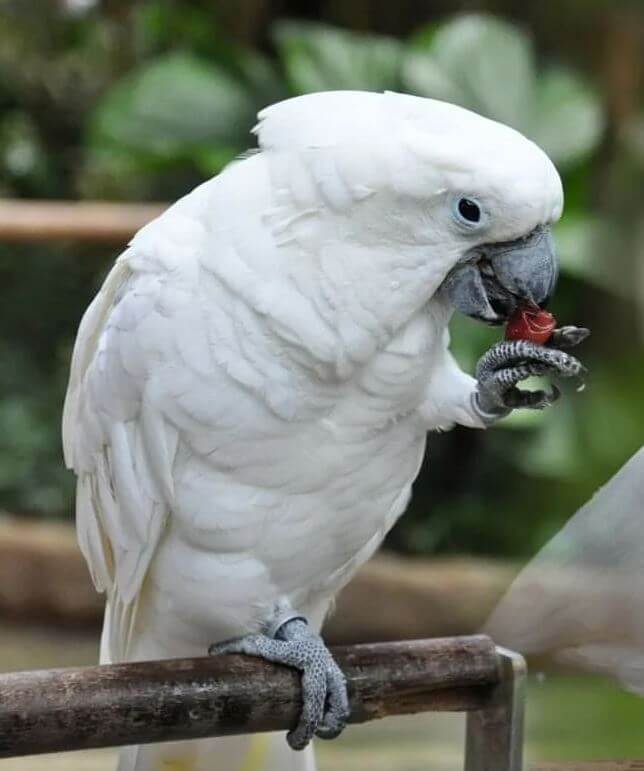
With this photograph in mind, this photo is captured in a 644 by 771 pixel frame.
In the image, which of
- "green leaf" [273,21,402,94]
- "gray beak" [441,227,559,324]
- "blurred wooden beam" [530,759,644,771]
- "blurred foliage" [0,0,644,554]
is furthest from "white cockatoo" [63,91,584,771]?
"green leaf" [273,21,402,94]

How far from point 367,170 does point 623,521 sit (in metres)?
0.43

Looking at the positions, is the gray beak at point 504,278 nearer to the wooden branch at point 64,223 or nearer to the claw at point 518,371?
the claw at point 518,371

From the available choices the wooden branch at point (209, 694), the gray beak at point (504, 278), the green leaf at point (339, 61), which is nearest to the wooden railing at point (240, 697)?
the wooden branch at point (209, 694)

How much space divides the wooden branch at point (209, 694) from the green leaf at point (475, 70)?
254 cm

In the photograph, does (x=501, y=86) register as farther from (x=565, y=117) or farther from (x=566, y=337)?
(x=566, y=337)

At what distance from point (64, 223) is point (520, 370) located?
7.46ft

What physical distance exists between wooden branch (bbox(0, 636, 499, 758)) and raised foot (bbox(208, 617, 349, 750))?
1cm

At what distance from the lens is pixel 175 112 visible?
405 centimetres

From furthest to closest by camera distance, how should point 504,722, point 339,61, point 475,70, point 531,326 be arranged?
point 339,61 < point 475,70 < point 504,722 < point 531,326

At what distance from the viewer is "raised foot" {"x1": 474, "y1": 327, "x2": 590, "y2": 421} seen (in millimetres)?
1324

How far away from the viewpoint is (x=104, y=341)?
4.58 ft

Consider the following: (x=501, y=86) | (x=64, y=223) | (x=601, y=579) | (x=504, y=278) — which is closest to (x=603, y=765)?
(x=601, y=579)

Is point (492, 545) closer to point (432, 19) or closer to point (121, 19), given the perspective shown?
point (432, 19)

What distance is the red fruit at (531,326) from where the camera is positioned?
4.33 ft
